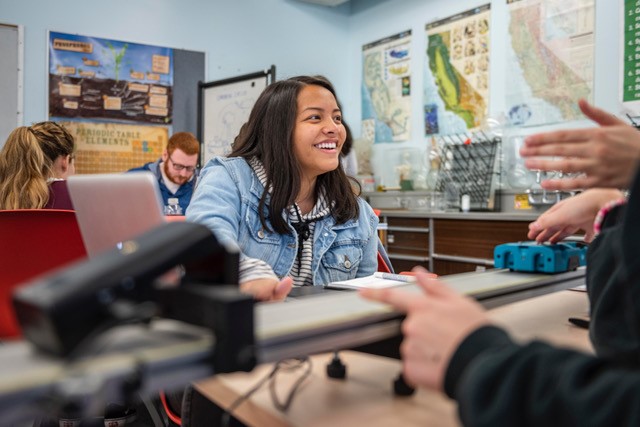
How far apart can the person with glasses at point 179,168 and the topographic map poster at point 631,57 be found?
2.81 meters

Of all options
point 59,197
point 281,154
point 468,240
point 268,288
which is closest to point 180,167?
point 59,197

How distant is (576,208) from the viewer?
1.12 meters

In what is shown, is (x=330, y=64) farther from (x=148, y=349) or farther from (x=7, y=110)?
(x=148, y=349)

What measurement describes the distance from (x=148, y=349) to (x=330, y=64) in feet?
17.7

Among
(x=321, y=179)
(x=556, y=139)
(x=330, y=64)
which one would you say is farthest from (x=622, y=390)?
(x=330, y=64)

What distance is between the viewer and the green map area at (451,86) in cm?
452

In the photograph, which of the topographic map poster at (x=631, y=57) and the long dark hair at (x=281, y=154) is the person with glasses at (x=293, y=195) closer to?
the long dark hair at (x=281, y=154)

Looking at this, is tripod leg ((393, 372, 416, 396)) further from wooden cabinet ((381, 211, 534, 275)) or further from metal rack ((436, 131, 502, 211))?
metal rack ((436, 131, 502, 211))

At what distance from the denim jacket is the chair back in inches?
16.8

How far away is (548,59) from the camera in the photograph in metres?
4.02

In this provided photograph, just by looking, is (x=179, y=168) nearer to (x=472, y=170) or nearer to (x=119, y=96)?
(x=119, y=96)

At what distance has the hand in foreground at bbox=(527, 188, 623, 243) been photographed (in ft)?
3.64

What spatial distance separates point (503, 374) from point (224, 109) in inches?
178

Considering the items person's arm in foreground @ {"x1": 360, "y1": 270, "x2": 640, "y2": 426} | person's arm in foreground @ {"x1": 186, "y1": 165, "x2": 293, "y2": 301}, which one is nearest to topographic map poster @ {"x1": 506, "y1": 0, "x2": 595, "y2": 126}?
person's arm in foreground @ {"x1": 186, "y1": 165, "x2": 293, "y2": 301}
